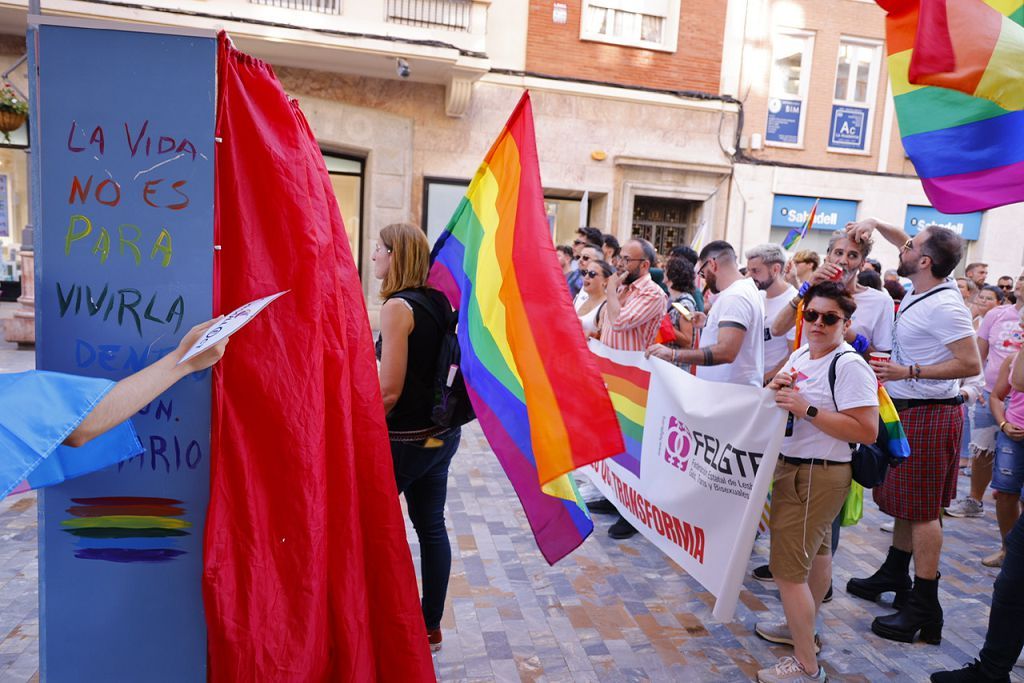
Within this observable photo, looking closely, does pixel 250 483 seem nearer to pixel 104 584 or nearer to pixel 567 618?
pixel 104 584

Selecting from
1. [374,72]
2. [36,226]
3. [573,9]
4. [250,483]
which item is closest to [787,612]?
[250,483]

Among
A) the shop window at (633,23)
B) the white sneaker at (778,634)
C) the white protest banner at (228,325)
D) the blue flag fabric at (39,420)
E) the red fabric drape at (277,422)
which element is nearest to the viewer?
the blue flag fabric at (39,420)

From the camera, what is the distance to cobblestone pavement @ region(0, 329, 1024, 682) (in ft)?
10.4

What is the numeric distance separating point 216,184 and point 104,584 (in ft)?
3.96

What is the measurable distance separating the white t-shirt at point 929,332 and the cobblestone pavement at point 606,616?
1296 millimetres

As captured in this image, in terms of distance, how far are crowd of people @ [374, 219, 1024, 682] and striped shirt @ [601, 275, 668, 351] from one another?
0.03 feet

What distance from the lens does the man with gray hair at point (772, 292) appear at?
5.05m

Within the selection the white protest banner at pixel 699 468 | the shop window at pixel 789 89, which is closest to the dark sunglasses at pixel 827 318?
the white protest banner at pixel 699 468

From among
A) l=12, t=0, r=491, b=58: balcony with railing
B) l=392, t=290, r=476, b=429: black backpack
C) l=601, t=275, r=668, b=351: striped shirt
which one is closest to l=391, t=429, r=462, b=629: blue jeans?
l=392, t=290, r=476, b=429: black backpack

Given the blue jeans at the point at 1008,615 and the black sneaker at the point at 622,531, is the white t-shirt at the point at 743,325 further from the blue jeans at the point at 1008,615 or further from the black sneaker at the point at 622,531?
the blue jeans at the point at 1008,615

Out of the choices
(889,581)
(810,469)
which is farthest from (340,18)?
(889,581)

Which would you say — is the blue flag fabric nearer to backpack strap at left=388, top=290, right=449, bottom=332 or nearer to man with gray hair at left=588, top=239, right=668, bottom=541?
backpack strap at left=388, top=290, right=449, bottom=332

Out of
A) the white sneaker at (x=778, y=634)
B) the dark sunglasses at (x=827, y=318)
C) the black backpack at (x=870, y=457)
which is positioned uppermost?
the dark sunglasses at (x=827, y=318)

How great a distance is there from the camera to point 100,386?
5.47ft
